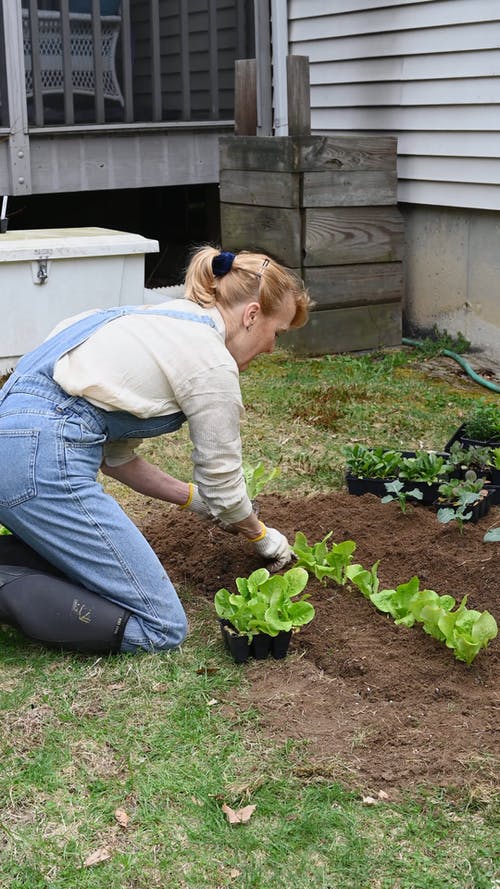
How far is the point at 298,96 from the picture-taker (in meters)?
7.07

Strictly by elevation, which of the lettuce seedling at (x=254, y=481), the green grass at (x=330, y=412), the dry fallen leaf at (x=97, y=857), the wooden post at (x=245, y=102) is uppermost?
the wooden post at (x=245, y=102)

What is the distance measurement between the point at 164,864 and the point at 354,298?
5.43m

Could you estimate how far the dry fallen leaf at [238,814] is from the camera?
2.58m

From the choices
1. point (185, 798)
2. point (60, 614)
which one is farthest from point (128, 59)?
point (185, 798)

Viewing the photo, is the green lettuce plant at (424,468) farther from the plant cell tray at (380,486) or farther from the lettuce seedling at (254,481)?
the lettuce seedling at (254,481)

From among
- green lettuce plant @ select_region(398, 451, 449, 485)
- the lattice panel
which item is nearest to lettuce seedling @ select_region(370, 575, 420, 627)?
green lettuce plant @ select_region(398, 451, 449, 485)

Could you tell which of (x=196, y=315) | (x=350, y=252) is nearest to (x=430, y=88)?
(x=350, y=252)

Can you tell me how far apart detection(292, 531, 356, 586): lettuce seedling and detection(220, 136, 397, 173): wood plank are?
385 cm

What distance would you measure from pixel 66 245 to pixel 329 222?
1751 millimetres

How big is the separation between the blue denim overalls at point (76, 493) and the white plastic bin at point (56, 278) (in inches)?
130

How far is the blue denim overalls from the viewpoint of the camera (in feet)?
10.7

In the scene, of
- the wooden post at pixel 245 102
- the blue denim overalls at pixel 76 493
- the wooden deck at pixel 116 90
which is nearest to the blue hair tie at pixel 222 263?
the blue denim overalls at pixel 76 493

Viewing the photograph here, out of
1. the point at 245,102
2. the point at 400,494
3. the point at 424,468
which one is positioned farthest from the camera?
the point at 245,102

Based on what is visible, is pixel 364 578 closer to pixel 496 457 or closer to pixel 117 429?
pixel 117 429
